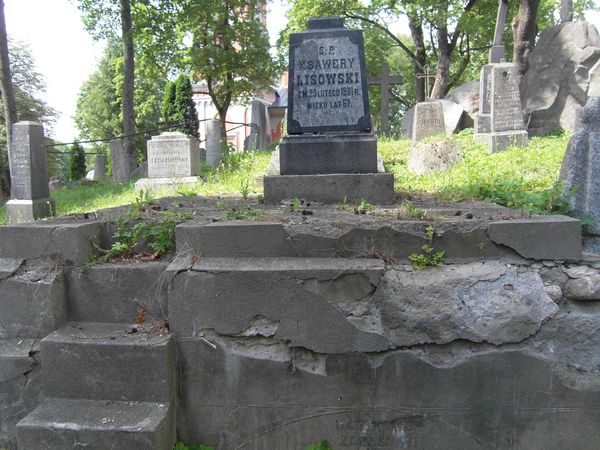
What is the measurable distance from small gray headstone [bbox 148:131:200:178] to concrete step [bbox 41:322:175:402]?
9244 mm

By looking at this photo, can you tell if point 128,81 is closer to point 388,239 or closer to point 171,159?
point 171,159

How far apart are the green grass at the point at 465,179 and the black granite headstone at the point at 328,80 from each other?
3.26ft

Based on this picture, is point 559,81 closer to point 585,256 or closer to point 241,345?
point 585,256

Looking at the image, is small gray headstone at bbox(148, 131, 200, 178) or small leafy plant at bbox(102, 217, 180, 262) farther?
small gray headstone at bbox(148, 131, 200, 178)

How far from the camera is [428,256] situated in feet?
9.55

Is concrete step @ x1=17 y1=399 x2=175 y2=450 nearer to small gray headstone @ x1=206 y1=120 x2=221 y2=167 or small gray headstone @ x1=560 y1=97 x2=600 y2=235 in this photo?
small gray headstone @ x1=560 y1=97 x2=600 y2=235

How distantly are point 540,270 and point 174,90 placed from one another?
27.5 meters

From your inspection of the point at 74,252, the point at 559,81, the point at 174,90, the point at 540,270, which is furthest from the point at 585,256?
the point at 174,90

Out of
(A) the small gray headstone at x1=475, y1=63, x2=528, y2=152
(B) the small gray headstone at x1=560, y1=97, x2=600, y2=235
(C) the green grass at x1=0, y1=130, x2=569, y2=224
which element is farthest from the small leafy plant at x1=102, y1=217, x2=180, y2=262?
(A) the small gray headstone at x1=475, y1=63, x2=528, y2=152

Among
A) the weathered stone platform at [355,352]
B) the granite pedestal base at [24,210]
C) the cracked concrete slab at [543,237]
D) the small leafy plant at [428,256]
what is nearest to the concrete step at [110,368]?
the weathered stone platform at [355,352]

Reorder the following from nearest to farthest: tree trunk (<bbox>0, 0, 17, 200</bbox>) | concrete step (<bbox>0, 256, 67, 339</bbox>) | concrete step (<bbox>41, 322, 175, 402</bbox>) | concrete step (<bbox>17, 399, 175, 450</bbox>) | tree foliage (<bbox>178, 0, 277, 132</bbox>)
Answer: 1. concrete step (<bbox>17, 399, 175, 450</bbox>)
2. concrete step (<bbox>41, 322, 175, 402</bbox>)
3. concrete step (<bbox>0, 256, 67, 339</bbox>)
4. tree trunk (<bbox>0, 0, 17, 200</bbox>)
5. tree foliage (<bbox>178, 0, 277, 132</bbox>)

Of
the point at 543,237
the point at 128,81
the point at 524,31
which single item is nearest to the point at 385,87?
the point at 524,31

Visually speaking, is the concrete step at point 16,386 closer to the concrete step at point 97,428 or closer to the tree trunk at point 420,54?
the concrete step at point 97,428

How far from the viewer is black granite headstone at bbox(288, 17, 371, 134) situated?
190 inches
